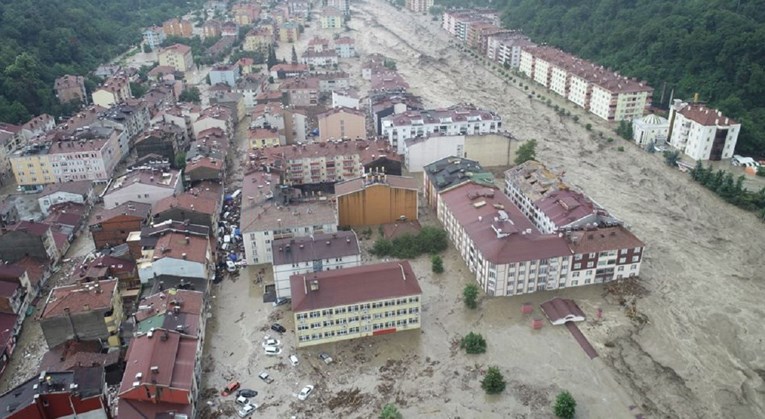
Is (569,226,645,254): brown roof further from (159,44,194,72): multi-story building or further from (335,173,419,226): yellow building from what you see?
(159,44,194,72): multi-story building

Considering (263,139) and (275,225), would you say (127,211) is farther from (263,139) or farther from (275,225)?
(263,139)

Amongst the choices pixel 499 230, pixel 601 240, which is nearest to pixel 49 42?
pixel 499 230

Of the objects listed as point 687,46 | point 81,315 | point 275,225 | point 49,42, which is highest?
point 49,42

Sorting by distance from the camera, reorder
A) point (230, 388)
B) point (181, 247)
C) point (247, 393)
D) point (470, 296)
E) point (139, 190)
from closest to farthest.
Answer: point (247, 393) → point (230, 388) → point (470, 296) → point (181, 247) → point (139, 190)

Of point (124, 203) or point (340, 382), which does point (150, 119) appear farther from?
point (340, 382)

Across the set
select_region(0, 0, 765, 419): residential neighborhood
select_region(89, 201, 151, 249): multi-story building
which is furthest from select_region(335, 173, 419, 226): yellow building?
select_region(89, 201, 151, 249): multi-story building

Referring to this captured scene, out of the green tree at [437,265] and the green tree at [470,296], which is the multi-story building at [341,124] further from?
the green tree at [470,296]

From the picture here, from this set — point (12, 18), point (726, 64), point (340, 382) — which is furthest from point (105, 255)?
point (726, 64)
